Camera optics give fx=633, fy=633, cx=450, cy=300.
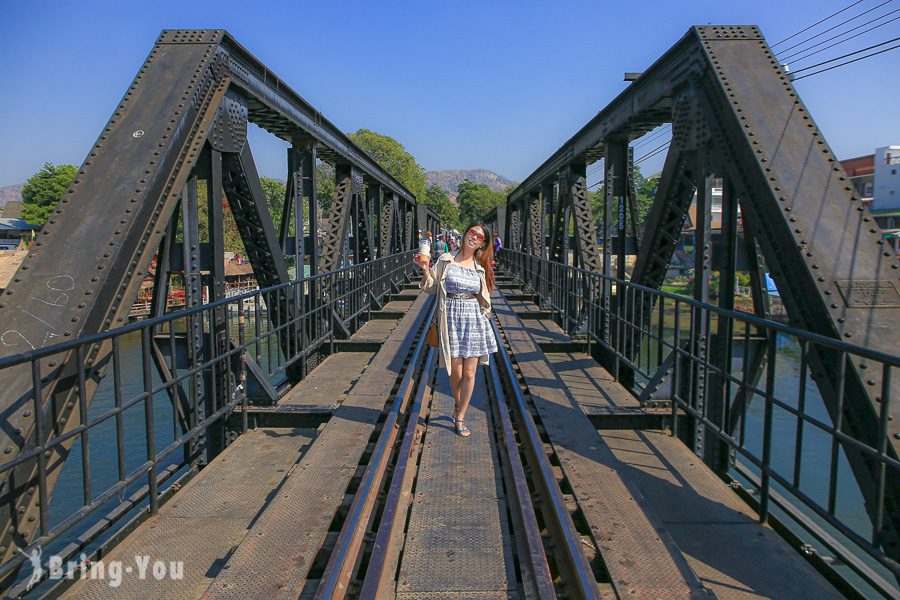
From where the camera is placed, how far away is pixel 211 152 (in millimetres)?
6441

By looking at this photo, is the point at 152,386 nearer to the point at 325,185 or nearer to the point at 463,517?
the point at 463,517

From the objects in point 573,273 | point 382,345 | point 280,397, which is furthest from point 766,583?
point 573,273

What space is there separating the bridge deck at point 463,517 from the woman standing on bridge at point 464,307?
0.62 meters

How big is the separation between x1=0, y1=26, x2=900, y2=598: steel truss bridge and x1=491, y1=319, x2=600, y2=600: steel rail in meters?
0.02

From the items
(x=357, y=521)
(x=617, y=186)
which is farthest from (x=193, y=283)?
(x=617, y=186)

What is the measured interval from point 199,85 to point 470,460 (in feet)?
13.8

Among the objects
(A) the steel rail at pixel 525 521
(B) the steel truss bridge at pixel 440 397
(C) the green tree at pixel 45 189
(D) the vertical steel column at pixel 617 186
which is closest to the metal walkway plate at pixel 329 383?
(B) the steel truss bridge at pixel 440 397

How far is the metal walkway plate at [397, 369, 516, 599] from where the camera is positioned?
11.1ft

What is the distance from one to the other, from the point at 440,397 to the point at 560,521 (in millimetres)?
3316

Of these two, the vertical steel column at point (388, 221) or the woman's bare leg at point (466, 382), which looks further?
the vertical steel column at point (388, 221)

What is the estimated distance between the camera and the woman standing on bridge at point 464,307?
5.59 m

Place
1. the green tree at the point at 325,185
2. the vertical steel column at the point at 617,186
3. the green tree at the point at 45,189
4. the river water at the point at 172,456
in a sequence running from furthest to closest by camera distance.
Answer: the green tree at the point at 45,189
the green tree at the point at 325,185
the river water at the point at 172,456
the vertical steel column at the point at 617,186

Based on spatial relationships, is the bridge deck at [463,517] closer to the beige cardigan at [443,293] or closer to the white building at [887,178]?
the beige cardigan at [443,293]

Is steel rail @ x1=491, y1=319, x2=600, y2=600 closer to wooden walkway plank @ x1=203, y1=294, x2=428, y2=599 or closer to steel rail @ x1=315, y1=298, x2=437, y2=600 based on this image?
steel rail @ x1=315, y1=298, x2=437, y2=600
